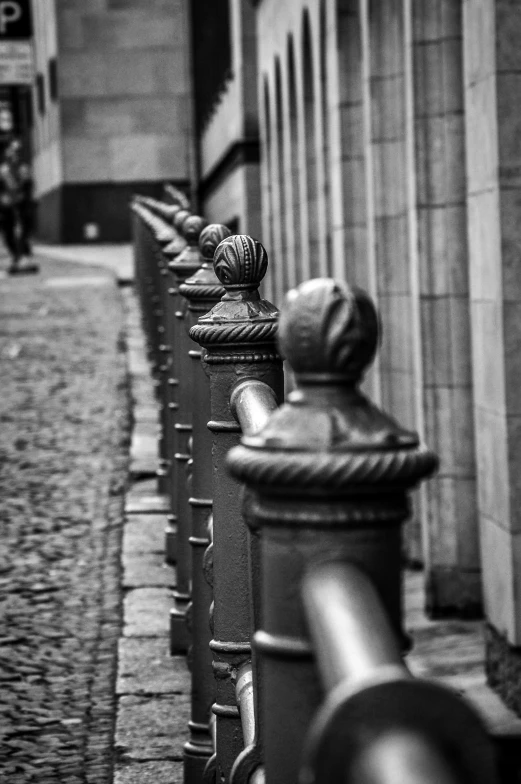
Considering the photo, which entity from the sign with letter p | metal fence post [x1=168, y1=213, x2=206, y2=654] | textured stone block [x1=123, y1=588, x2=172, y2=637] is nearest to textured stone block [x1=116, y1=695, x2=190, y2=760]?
metal fence post [x1=168, y1=213, x2=206, y2=654]

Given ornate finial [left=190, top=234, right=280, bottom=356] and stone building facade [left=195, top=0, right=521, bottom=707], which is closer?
ornate finial [left=190, top=234, right=280, bottom=356]

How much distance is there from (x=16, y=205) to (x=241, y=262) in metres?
26.1

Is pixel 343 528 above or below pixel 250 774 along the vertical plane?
above

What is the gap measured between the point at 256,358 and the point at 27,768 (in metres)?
1.80

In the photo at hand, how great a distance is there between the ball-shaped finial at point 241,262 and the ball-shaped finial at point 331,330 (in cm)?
152

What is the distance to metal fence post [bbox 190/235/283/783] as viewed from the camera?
10.6ft

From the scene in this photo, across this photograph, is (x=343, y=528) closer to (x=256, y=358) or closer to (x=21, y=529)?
(x=256, y=358)

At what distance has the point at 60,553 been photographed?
24.4 ft

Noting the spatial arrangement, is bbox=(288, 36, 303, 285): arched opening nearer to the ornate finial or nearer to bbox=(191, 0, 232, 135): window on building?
the ornate finial

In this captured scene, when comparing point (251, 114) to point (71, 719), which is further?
point (251, 114)

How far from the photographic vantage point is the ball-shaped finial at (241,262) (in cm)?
329

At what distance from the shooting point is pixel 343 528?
1754 mm

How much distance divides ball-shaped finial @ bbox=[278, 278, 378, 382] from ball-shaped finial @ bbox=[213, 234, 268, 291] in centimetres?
152

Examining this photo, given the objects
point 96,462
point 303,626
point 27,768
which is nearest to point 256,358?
point 303,626
